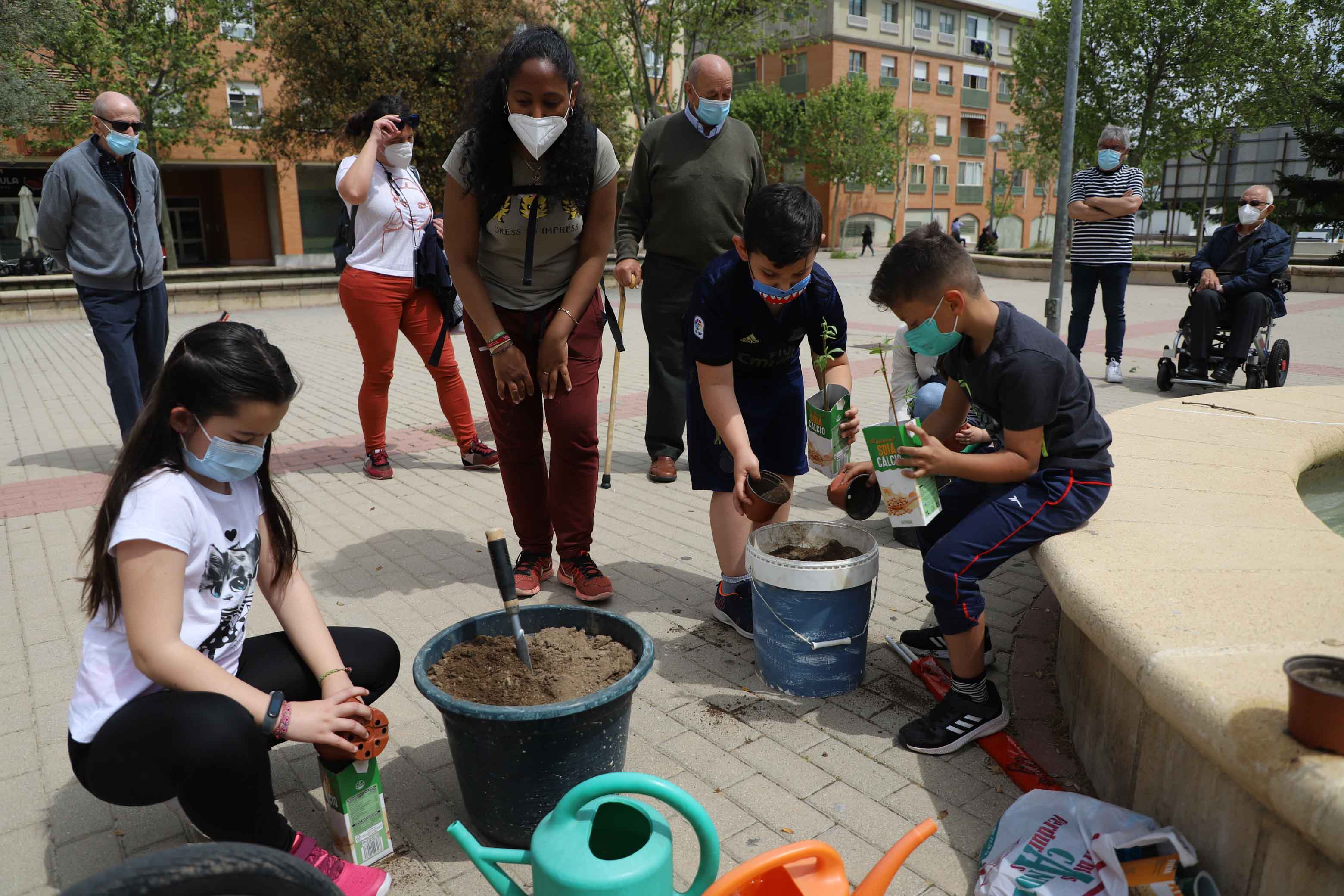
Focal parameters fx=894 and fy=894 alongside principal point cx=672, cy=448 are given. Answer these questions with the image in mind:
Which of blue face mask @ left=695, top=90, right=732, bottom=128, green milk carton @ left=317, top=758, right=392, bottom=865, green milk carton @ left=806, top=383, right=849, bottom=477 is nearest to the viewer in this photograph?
green milk carton @ left=317, top=758, right=392, bottom=865

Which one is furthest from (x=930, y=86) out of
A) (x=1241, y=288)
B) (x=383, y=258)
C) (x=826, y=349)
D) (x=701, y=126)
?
(x=826, y=349)

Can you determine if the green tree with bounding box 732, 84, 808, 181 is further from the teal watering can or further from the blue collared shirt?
the teal watering can

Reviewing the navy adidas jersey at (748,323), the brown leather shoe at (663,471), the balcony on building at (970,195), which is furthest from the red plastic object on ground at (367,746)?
the balcony on building at (970,195)

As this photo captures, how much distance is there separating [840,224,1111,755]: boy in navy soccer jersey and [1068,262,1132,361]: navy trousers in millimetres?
5528

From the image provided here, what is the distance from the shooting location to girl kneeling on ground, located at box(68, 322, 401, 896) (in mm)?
1856

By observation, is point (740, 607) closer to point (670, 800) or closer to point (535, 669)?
point (535, 669)

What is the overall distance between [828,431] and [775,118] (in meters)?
44.4

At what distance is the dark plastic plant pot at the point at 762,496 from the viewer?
3.06 metres

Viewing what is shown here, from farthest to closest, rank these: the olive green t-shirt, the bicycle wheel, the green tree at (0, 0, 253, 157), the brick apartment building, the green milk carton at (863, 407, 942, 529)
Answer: the brick apartment building → the green tree at (0, 0, 253, 157) → the olive green t-shirt → the green milk carton at (863, 407, 942, 529) → the bicycle wheel

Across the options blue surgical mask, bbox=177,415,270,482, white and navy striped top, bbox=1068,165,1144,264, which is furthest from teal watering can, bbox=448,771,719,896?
white and navy striped top, bbox=1068,165,1144,264

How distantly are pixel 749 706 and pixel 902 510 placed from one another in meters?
0.84

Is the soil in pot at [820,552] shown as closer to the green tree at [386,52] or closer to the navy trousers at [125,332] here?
the navy trousers at [125,332]

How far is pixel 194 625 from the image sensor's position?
2.05 m

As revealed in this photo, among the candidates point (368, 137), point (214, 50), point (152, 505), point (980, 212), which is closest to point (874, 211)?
point (980, 212)
